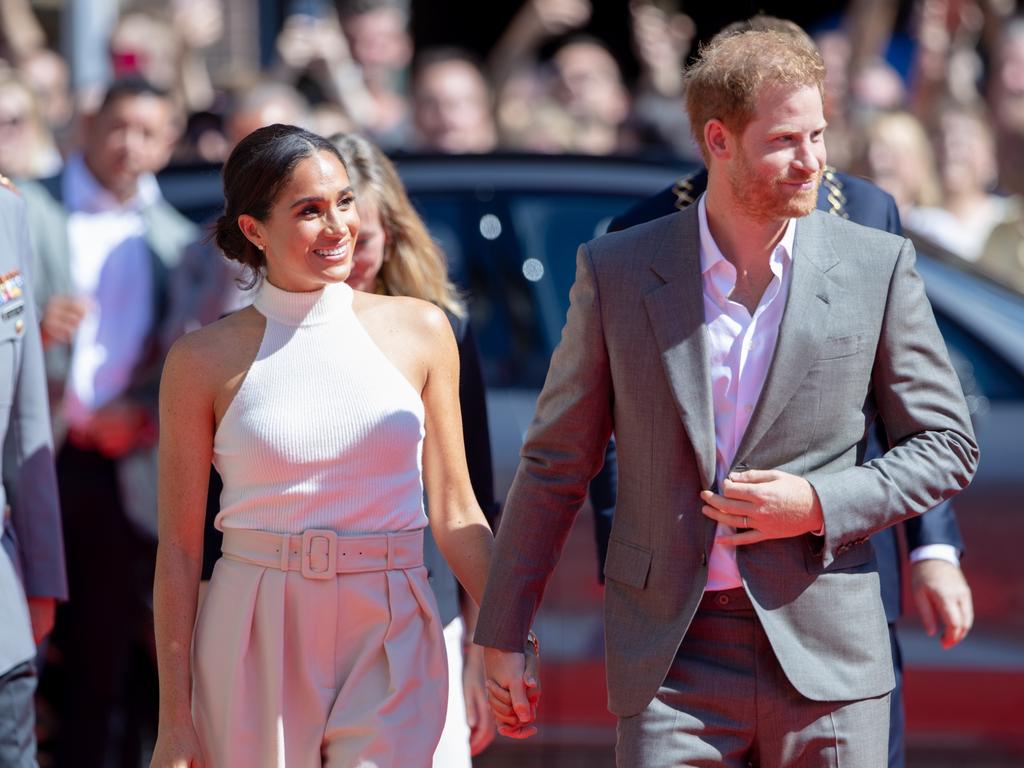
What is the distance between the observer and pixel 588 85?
8805 mm

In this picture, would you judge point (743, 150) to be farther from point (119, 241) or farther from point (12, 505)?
point (119, 241)

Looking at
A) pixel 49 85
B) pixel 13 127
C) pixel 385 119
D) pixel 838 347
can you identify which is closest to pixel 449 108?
pixel 385 119

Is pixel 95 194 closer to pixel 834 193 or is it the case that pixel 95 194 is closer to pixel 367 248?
pixel 367 248

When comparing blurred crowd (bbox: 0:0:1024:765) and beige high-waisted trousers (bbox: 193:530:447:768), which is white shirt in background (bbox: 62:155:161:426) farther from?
beige high-waisted trousers (bbox: 193:530:447:768)

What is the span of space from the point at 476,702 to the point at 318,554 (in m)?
0.97

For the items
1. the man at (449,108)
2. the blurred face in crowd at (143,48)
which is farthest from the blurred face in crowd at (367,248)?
the blurred face in crowd at (143,48)

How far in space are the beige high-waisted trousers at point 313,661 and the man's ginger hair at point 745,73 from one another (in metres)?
1.04

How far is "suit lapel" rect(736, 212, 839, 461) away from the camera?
324 cm

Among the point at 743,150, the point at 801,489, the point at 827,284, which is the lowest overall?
the point at 801,489

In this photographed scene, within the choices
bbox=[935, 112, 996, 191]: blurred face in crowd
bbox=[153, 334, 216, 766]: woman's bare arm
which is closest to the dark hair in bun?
bbox=[153, 334, 216, 766]: woman's bare arm

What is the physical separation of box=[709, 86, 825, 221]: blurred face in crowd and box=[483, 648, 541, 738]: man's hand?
3.33ft

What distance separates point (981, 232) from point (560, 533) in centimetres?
390

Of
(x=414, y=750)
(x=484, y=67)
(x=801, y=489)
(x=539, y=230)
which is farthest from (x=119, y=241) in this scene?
(x=484, y=67)

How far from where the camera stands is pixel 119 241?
5980mm
